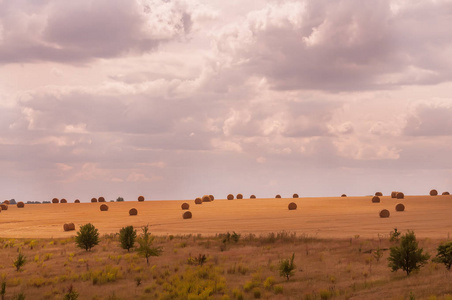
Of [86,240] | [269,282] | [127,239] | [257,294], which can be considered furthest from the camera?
[86,240]

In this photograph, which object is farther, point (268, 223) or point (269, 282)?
point (268, 223)

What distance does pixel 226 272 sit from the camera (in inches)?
1042

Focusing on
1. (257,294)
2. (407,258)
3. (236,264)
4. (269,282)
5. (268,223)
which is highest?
(268,223)

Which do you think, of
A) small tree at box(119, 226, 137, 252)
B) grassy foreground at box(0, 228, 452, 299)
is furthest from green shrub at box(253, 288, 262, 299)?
small tree at box(119, 226, 137, 252)

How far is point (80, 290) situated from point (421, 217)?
1297 inches

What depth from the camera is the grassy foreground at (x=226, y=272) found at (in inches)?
856

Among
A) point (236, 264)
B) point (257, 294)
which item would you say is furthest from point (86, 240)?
point (257, 294)

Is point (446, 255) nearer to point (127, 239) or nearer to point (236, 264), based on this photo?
point (236, 264)

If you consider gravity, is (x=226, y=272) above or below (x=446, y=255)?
below

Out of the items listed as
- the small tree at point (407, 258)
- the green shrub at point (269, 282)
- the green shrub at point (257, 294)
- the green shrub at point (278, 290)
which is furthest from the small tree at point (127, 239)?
the small tree at point (407, 258)

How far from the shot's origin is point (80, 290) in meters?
24.8

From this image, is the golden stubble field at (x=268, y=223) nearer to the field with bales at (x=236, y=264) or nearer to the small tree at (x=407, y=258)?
the field with bales at (x=236, y=264)

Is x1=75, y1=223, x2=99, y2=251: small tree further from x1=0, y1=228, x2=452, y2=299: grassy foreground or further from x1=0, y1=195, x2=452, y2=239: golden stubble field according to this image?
x1=0, y1=195, x2=452, y2=239: golden stubble field

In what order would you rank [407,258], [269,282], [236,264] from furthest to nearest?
[236,264]
[269,282]
[407,258]
